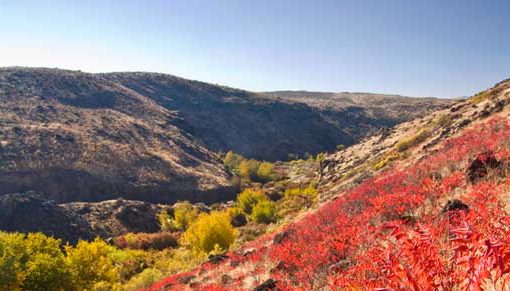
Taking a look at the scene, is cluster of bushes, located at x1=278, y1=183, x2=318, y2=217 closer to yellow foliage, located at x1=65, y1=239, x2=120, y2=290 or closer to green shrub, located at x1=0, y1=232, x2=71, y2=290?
yellow foliage, located at x1=65, y1=239, x2=120, y2=290

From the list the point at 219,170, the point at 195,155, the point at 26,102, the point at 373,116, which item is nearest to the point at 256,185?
the point at 219,170

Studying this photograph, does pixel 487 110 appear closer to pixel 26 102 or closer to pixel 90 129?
pixel 90 129

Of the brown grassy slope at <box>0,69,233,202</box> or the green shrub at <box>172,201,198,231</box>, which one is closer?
the green shrub at <box>172,201,198,231</box>

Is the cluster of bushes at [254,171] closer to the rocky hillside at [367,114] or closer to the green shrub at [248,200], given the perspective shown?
the green shrub at [248,200]

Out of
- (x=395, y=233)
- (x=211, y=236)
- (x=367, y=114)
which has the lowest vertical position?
(x=211, y=236)

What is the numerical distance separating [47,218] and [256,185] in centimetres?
4494

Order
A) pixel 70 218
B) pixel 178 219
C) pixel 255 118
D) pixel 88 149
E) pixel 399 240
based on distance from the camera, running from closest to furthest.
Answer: pixel 399 240 < pixel 70 218 < pixel 178 219 < pixel 88 149 < pixel 255 118

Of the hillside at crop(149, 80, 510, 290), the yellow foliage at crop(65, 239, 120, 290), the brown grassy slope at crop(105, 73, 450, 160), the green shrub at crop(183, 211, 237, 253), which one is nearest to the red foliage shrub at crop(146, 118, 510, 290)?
the hillside at crop(149, 80, 510, 290)

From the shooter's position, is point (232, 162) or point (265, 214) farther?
point (232, 162)

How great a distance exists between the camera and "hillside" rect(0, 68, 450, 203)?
59.9 meters

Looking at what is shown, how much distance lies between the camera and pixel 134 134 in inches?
3250

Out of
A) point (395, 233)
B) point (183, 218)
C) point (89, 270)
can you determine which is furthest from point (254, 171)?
point (395, 233)

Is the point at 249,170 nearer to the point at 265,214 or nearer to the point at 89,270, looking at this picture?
the point at 265,214

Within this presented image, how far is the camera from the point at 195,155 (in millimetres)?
88750
